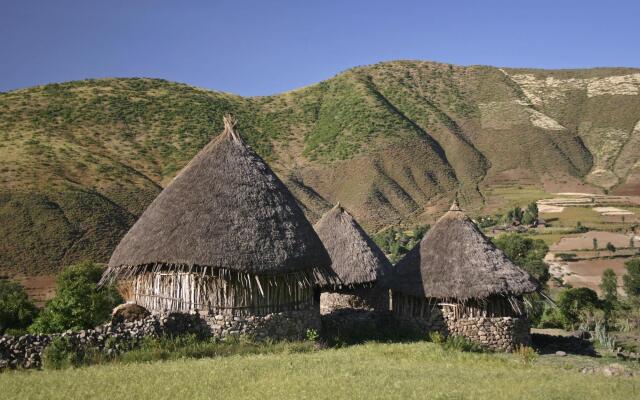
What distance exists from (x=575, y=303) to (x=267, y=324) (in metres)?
22.0

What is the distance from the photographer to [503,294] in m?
19.3

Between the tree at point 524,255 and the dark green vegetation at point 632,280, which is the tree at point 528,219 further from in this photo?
the dark green vegetation at point 632,280

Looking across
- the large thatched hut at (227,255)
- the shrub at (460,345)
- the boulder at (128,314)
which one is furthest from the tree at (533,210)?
the boulder at (128,314)

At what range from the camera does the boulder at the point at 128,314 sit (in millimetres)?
16453

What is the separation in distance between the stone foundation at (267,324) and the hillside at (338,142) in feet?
92.7

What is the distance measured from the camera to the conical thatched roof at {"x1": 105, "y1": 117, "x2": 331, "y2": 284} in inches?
643

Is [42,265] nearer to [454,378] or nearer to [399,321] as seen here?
[399,321]

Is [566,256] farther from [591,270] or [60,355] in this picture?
[60,355]

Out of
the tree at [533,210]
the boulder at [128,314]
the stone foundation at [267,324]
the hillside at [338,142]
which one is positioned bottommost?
the stone foundation at [267,324]

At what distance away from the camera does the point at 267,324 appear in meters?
16.9

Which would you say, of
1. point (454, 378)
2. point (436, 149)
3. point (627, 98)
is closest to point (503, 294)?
point (454, 378)

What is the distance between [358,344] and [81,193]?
119 feet

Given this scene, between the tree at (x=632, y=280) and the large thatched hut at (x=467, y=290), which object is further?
the tree at (x=632, y=280)

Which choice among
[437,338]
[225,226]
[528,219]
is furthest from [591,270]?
[225,226]
